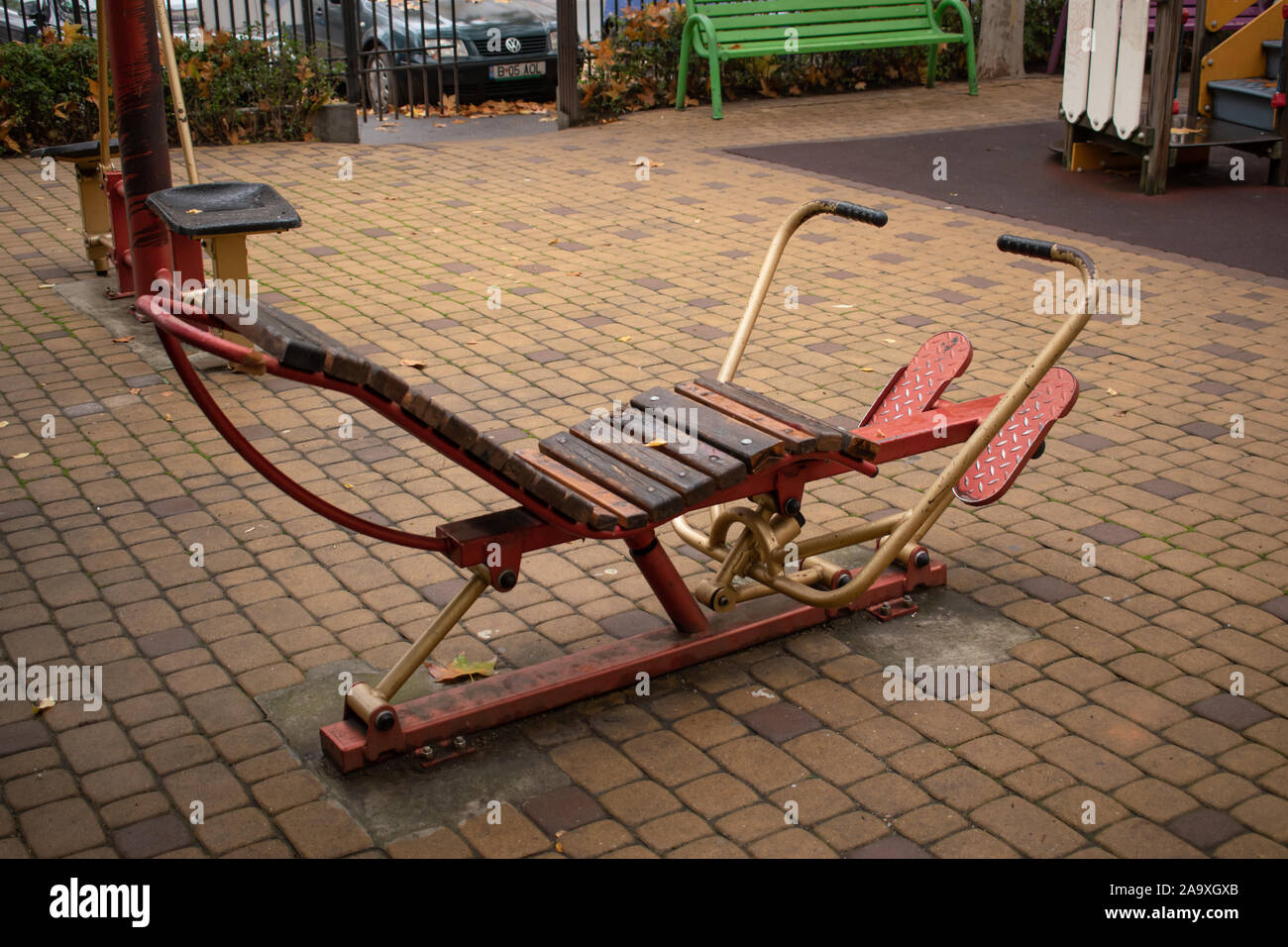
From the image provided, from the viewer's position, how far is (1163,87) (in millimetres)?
9031

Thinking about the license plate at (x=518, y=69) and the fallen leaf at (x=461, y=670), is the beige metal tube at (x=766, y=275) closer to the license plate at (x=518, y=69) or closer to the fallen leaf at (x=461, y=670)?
the fallen leaf at (x=461, y=670)

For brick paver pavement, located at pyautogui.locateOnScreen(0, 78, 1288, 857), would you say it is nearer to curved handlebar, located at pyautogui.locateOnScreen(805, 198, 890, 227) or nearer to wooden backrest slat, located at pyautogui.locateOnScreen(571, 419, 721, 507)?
wooden backrest slat, located at pyautogui.locateOnScreen(571, 419, 721, 507)

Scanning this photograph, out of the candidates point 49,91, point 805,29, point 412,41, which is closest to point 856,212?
point 49,91

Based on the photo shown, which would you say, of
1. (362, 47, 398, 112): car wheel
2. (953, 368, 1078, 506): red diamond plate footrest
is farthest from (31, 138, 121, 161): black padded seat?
(953, 368, 1078, 506): red diamond plate footrest

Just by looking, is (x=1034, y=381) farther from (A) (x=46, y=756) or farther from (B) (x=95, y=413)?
(B) (x=95, y=413)

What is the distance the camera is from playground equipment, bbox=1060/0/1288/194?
910 centimetres

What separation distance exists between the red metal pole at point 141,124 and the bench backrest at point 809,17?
6666mm

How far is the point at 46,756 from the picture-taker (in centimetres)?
350

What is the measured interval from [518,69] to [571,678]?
34.5 ft

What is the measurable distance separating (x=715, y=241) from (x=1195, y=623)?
4.88 metres

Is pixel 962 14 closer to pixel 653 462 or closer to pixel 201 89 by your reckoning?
pixel 201 89
